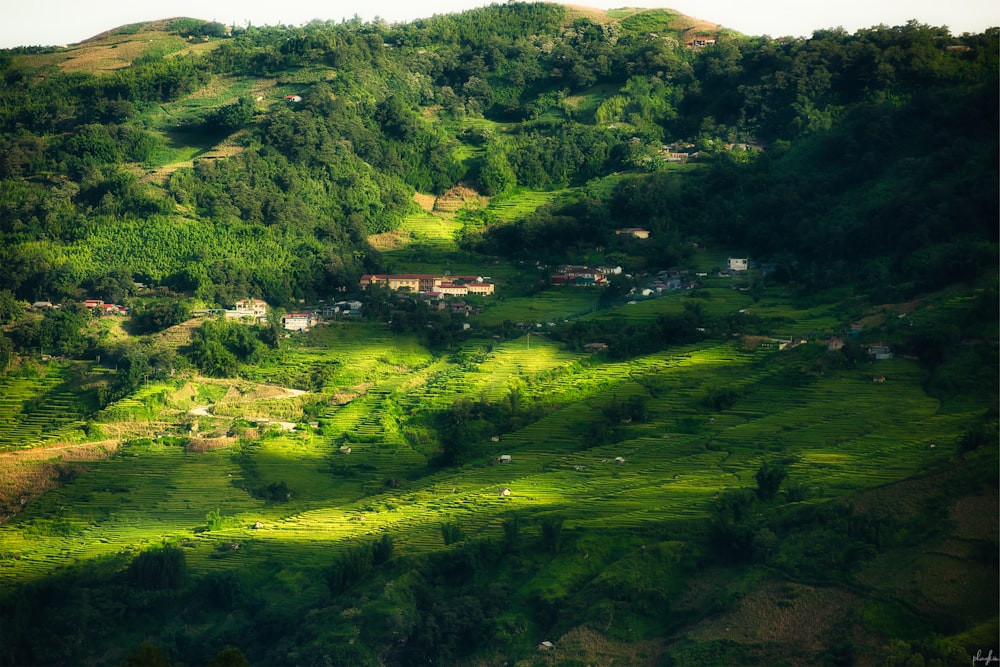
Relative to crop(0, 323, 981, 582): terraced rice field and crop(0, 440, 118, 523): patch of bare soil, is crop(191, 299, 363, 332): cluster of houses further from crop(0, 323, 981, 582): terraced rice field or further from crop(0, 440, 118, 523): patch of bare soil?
crop(0, 440, 118, 523): patch of bare soil

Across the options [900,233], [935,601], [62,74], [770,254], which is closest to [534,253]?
[770,254]

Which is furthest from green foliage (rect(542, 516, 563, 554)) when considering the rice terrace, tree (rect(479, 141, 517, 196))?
tree (rect(479, 141, 517, 196))

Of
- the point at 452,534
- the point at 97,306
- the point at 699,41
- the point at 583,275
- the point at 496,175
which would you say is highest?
the point at 699,41

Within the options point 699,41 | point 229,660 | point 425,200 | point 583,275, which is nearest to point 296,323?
point 583,275

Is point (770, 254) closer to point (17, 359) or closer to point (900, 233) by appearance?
point (900, 233)

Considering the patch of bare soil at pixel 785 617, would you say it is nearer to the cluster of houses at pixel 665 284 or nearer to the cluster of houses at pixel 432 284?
the cluster of houses at pixel 665 284

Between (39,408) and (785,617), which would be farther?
(39,408)
